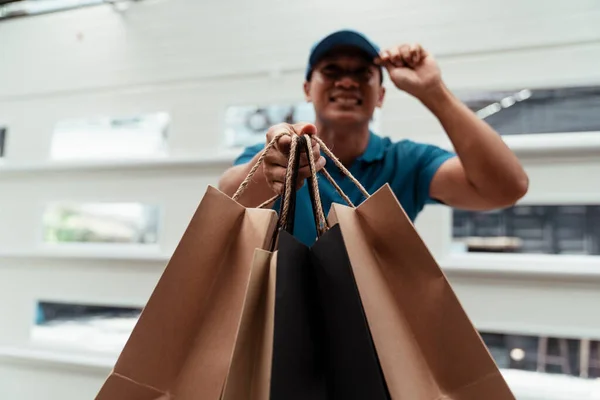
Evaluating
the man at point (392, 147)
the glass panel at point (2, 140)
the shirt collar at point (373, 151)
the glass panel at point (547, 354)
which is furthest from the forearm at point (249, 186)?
the glass panel at point (2, 140)

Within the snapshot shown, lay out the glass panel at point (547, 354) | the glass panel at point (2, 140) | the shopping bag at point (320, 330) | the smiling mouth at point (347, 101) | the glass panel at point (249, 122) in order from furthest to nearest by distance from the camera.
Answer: the glass panel at point (2, 140)
the glass panel at point (249, 122)
the glass panel at point (547, 354)
the smiling mouth at point (347, 101)
the shopping bag at point (320, 330)

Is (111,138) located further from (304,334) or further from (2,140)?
(304,334)

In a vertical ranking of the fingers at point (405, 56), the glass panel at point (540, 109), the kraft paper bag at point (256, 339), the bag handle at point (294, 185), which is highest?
the glass panel at point (540, 109)

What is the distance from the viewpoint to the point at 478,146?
0.57m

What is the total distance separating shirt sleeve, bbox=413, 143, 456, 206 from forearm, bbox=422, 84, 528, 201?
0.29 ft

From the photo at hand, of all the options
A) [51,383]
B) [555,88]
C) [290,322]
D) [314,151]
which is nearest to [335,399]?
[290,322]

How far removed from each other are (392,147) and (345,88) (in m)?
0.15

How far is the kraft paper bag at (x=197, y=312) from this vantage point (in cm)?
32

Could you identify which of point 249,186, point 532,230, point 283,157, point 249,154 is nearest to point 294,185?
point 283,157

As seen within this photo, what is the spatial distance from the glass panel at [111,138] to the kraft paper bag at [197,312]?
1.03 m

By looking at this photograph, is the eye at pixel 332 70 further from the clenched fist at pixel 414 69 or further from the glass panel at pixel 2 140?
the glass panel at pixel 2 140

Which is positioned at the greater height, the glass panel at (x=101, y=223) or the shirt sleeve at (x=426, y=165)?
the shirt sleeve at (x=426, y=165)

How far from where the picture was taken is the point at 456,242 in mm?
1052

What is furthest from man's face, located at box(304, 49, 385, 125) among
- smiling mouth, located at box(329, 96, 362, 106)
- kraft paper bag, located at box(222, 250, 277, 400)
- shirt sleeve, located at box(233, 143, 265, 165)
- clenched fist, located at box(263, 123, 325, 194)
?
kraft paper bag, located at box(222, 250, 277, 400)
